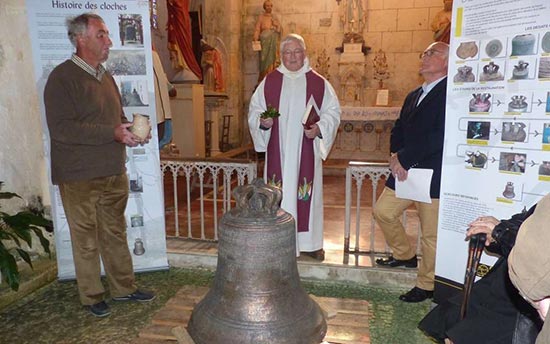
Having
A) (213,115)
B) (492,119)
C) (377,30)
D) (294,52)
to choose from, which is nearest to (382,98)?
(377,30)

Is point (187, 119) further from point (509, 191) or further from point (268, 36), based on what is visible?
point (509, 191)

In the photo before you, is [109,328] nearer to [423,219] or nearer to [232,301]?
[232,301]

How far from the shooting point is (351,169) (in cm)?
362

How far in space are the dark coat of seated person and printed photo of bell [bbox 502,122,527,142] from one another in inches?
31.5

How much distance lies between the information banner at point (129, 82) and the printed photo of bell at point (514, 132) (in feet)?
8.16

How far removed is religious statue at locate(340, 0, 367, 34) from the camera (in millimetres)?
9977

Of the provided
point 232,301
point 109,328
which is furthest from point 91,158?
point 232,301

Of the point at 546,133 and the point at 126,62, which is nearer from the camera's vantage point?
the point at 546,133

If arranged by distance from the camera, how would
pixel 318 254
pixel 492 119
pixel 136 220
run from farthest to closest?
pixel 318 254 → pixel 136 220 → pixel 492 119

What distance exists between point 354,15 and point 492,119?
8204mm

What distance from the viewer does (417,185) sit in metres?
3.04

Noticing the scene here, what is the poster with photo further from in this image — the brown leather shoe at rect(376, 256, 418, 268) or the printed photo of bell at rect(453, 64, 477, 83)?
the brown leather shoe at rect(376, 256, 418, 268)

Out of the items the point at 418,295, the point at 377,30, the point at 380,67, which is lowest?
the point at 418,295

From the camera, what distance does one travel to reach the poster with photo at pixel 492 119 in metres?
2.36
